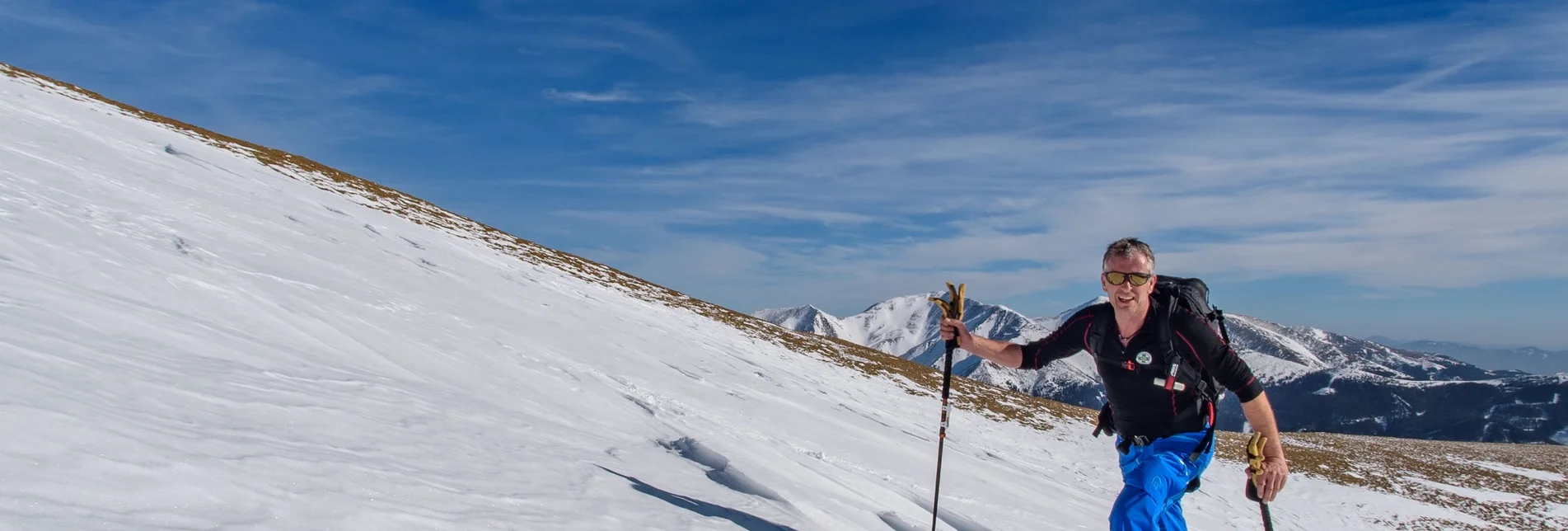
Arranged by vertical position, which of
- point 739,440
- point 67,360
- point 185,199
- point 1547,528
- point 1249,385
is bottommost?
point 1547,528

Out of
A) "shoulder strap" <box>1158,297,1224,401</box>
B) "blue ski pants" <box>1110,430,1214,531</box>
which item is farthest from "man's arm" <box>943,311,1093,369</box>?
"blue ski pants" <box>1110,430,1214,531</box>

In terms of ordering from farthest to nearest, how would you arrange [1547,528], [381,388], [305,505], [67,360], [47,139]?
1. [1547,528]
2. [47,139]
3. [381,388]
4. [67,360]
5. [305,505]

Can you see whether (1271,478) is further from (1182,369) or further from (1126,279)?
(1126,279)

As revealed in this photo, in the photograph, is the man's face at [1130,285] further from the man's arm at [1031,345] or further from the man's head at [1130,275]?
the man's arm at [1031,345]

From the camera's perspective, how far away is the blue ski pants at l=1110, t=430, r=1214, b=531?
16.7 feet

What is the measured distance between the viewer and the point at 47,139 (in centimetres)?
1852

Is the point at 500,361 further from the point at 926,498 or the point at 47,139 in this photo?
the point at 47,139

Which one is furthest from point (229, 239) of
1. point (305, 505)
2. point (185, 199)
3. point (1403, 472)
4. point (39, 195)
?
point (1403, 472)

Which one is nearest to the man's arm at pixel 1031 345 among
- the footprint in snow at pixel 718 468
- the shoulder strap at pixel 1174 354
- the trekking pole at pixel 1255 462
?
the shoulder strap at pixel 1174 354

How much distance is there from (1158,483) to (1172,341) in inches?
41.1

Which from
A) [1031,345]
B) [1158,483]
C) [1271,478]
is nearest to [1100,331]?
[1031,345]

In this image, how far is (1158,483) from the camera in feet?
16.9

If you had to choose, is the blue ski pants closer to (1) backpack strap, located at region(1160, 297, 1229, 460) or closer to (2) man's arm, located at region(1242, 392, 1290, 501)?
(1) backpack strap, located at region(1160, 297, 1229, 460)

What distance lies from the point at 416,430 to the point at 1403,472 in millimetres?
36343
